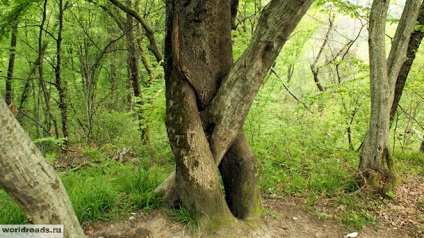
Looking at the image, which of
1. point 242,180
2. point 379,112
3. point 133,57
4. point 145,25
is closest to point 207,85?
point 242,180

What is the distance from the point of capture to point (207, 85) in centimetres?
290

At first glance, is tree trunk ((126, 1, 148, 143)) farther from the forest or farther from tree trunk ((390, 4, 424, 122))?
tree trunk ((390, 4, 424, 122))

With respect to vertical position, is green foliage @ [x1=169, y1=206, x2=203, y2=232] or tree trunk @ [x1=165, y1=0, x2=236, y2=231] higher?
tree trunk @ [x1=165, y1=0, x2=236, y2=231]

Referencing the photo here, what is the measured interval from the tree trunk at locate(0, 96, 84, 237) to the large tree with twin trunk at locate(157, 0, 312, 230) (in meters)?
1.20

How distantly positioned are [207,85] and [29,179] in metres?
1.85

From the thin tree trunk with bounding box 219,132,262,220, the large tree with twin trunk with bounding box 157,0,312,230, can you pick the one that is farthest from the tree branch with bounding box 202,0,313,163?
the thin tree trunk with bounding box 219,132,262,220

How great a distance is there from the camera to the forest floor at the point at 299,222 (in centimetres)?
285

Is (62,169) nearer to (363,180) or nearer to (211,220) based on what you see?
(211,220)

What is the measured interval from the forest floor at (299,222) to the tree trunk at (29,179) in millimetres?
869

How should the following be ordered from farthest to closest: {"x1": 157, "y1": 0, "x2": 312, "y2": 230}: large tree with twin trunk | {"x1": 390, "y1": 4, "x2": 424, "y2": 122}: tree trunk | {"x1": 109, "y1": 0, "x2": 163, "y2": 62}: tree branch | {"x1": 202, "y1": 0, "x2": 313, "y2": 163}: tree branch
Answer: {"x1": 109, "y1": 0, "x2": 163, "y2": 62}: tree branch, {"x1": 390, "y1": 4, "x2": 424, "y2": 122}: tree trunk, {"x1": 157, "y1": 0, "x2": 312, "y2": 230}: large tree with twin trunk, {"x1": 202, "y1": 0, "x2": 313, "y2": 163}: tree branch

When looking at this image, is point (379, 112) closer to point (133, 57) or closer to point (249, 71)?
point (249, 71)

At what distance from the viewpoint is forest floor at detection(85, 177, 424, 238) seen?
2848 mm

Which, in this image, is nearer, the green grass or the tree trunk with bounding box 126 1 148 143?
the green grass

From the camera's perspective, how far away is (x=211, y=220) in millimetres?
2846
